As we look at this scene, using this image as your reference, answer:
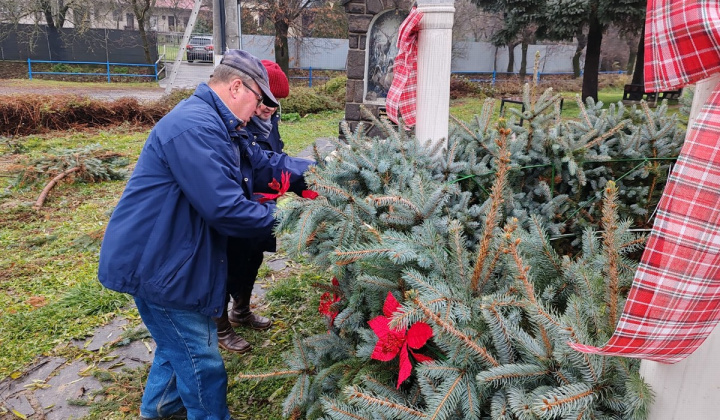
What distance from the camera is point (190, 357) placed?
2.40 meters

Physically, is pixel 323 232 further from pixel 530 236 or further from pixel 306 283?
pixel 306 283

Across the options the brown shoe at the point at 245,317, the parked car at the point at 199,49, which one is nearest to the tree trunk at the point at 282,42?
the parked car at the point at 199,49

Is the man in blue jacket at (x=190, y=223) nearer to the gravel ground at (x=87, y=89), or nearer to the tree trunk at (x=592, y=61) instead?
the tree trunk at (x=592, y=61)

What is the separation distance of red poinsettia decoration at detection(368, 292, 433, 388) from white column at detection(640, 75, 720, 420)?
0.59 metres

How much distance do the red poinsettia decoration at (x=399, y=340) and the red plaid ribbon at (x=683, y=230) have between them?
598 mm

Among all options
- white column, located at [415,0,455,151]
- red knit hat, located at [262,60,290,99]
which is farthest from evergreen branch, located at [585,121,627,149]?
red knit hat, located at [262,60,290,99]

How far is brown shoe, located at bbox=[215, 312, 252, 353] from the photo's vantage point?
11.3 ft

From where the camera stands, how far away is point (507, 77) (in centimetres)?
3030

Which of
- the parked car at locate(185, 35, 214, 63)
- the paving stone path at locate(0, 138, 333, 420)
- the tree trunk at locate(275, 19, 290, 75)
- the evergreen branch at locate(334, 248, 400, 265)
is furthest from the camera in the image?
the parked car at locate(185, 35, 214, 63)

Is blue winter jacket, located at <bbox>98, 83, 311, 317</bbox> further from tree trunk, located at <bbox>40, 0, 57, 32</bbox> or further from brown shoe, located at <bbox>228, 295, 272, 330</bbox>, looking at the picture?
tree trunk, located at <bbox>40, 0, 57, 32</bbox>

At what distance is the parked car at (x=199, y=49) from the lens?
28.1m

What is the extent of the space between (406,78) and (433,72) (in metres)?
0.29

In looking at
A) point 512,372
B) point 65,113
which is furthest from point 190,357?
point 65,113

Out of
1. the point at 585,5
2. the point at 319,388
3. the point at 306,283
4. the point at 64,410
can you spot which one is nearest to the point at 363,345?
the point at 319,388
